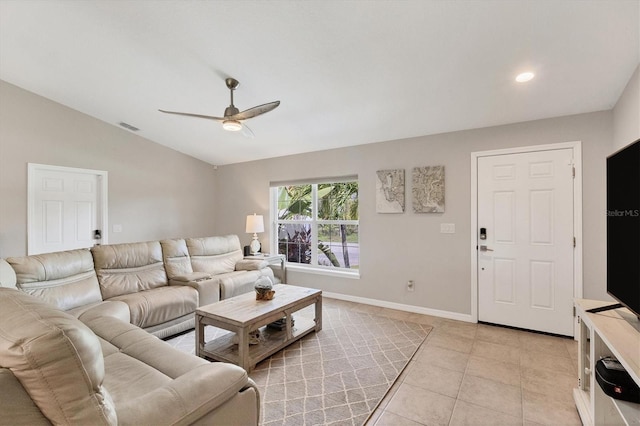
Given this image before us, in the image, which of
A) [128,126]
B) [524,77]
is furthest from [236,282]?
[524,77]

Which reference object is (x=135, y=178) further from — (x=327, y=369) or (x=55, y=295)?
(x=327, y=369)

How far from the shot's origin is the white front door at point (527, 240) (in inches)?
118

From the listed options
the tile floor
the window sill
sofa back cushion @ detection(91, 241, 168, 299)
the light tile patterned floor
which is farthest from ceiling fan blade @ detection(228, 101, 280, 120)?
the window sill

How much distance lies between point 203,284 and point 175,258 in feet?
2.13

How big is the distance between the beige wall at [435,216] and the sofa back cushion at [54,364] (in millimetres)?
3486

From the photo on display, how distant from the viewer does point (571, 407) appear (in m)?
1.93

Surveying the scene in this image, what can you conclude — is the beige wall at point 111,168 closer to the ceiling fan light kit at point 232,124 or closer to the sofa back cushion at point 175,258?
the sofa back cushion at point 175,258

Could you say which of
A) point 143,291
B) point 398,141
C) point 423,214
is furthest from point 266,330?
point 398,141

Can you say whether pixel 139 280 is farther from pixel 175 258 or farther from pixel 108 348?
pixel 108 348

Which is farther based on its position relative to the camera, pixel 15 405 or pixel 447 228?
pixel 447 228

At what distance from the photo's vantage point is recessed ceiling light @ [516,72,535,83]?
240cm

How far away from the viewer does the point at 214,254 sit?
4.23 meters

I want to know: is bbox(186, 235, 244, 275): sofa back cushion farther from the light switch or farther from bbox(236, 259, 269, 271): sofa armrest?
the light switch

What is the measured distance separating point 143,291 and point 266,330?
1.42 m
